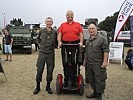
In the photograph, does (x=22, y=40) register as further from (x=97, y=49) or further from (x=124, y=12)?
(x=97, y=49)

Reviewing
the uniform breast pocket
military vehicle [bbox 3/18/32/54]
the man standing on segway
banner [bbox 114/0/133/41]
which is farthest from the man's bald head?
military vehicle [bbox 3/18/32/54]

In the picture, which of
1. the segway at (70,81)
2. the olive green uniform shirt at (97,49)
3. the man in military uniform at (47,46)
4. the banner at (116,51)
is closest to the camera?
the olive green uniform shirt at (97,49)

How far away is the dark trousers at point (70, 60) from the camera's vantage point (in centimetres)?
805

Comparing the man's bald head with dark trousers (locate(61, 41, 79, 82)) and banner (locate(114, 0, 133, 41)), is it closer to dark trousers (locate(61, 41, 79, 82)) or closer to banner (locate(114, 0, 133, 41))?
dark trousers (locate(61, 41, 79, 82))

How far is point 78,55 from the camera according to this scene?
8094mm

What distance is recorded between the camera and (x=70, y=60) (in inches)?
320

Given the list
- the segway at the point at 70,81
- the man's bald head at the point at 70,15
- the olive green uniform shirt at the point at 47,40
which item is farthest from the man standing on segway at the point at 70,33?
the olive green uniform shirt at the point at 47,40

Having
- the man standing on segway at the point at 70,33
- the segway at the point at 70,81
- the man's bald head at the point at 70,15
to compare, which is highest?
the man's bald head at the point at 70,15

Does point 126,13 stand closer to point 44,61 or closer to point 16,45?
point 44,61

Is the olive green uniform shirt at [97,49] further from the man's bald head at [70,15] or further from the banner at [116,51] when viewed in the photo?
the banner at [116,51]

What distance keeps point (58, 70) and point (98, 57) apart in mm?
5767

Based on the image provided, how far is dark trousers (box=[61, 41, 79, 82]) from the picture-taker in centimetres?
805

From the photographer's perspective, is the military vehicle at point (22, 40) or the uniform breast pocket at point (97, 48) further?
the military vehicle at point (22, 40)

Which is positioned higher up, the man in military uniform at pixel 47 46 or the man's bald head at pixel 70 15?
the man's bald head at pixel 70 15
